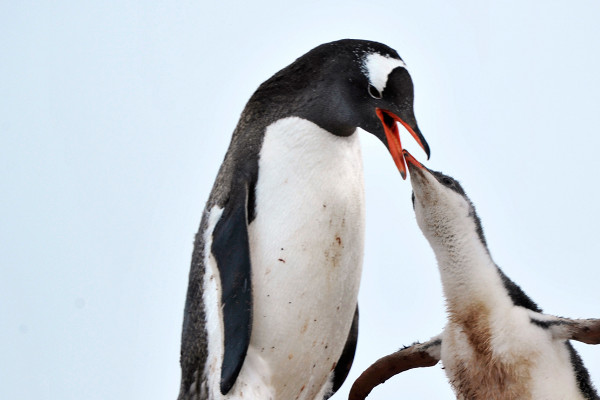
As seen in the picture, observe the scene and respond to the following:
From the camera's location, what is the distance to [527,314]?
3.08 meters

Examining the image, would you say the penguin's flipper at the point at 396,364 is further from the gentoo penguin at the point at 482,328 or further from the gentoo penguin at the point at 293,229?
the gentoo penguin at the point at 293,229

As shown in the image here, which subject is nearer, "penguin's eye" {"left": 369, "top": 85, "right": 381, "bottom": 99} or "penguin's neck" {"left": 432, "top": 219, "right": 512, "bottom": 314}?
"penguin's eye" {"left": 369, "top": 85, "right": 381, "bottom": 99}

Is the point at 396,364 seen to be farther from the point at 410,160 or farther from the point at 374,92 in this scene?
the point at 374,92

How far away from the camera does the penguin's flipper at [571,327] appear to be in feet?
9.57

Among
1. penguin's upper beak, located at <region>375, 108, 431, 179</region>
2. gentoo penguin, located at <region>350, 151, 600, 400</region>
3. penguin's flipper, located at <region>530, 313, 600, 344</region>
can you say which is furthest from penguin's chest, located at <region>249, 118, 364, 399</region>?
penguin's flipper, located at <region>530, 313, 600, 344</region>

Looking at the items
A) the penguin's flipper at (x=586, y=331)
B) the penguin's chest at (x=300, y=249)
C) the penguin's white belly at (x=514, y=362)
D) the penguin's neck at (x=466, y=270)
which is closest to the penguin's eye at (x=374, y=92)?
the penguin's chest at (x=300, y=249)

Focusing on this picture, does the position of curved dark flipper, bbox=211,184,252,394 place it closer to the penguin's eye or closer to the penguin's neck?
the penguin's eye

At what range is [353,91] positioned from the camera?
284cm

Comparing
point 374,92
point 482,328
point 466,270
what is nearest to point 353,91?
point 374,92

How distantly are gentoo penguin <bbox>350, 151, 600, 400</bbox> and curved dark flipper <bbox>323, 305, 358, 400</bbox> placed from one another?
0.31 ft

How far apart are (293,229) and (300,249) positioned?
0.07 m

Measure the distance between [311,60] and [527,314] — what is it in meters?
1.23

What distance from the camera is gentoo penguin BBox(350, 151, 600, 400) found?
2.98 m

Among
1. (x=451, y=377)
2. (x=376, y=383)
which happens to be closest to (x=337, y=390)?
(x=376, y=383)
